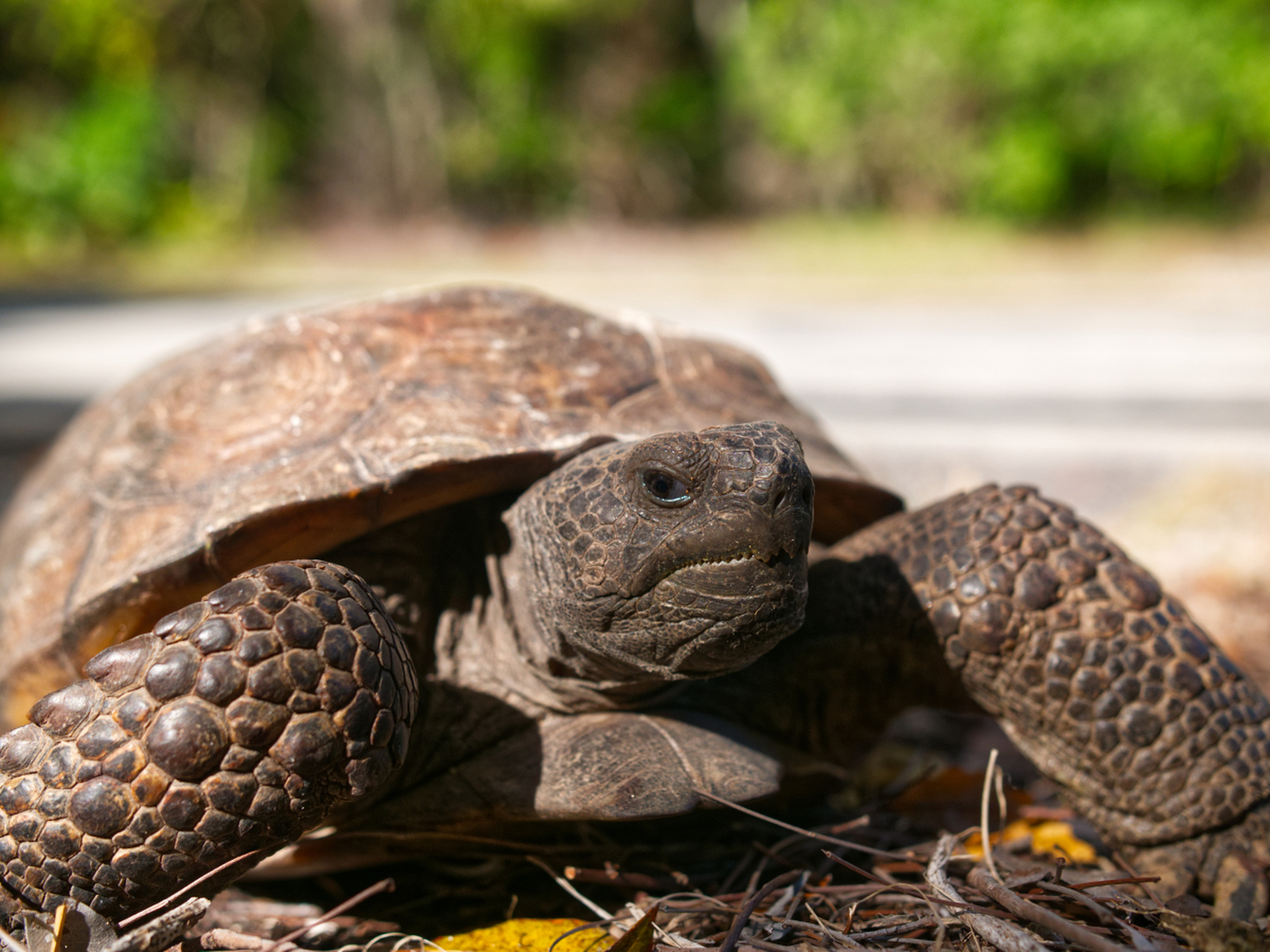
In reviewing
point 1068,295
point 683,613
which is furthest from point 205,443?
point 1068,295

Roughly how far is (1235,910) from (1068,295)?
10.5 m

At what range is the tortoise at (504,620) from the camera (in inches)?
65.3

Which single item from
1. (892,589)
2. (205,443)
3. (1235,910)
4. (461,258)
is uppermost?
(205,443)

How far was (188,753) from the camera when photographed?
1606mm

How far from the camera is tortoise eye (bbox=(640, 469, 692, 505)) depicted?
1.77 metres

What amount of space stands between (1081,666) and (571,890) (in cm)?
103

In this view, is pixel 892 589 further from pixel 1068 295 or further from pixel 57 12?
pixel 57 12

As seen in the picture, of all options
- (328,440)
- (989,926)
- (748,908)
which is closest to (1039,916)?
(989,926)

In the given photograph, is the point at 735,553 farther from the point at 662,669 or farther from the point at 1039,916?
the point at 1039,916

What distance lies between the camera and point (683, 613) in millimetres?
1779

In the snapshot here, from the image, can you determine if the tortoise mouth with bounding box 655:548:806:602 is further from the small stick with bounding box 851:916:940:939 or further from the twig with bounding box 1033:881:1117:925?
the twig with bounding box 1033:881:1117:925

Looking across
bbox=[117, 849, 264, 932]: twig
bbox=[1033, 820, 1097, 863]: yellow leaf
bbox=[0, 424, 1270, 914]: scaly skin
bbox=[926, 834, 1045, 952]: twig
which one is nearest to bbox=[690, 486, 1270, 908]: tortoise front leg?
bbox=[0, 424, 1270, 914]: scaly skin

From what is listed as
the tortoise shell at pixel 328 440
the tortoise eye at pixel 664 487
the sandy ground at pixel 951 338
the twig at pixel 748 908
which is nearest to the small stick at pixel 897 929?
the twig at pixel 748 908

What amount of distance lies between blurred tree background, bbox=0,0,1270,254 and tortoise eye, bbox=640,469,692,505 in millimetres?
16124
